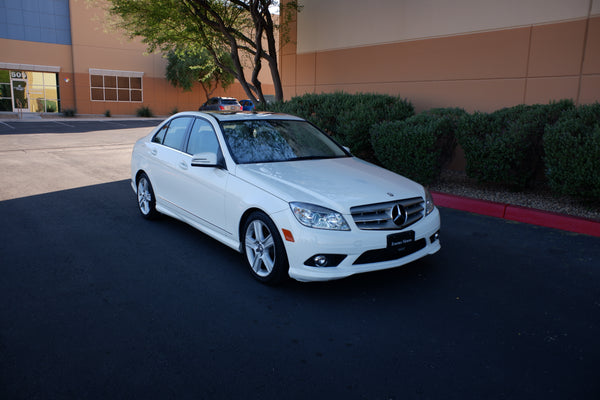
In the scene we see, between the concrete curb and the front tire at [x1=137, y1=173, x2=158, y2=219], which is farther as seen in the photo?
the front tire at [x1=137, y1=173, x2=158, y2=219]

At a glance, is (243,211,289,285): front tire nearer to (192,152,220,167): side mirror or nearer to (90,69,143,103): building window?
(192,152,220,167): side mirror

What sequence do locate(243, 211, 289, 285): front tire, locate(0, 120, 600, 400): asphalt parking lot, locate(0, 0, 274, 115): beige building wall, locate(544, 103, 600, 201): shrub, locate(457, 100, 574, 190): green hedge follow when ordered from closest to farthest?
locate(0, 120, 600, 400): asphalt parking lot < locate(243, 211, 289, 285): front tire < locate(544, 103, 600, 201): shrub < locate(457, 100, 574, 190): green hedge < locate(0, 0, 274, 115): beige building wall

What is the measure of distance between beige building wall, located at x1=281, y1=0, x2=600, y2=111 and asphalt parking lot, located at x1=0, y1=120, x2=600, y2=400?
410cm

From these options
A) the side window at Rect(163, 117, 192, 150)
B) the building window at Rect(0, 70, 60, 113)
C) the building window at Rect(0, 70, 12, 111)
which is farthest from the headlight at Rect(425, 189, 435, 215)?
the building window at Rect(0, 70, 12, 111)

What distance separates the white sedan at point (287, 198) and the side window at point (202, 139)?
0.02 meters

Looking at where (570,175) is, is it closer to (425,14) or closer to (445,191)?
(445,191)

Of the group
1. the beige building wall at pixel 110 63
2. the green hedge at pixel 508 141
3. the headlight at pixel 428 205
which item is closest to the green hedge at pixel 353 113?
the green hedge at pixel 508 141

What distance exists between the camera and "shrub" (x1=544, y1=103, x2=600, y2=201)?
6406 mm

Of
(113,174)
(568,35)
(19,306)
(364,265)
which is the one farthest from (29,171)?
(568,35)

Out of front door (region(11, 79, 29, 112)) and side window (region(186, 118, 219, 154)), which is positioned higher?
front door (region(11, 79, 29, 112))

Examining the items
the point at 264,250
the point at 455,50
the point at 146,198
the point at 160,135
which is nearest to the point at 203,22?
the point at 455,50

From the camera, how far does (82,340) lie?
3.53 m

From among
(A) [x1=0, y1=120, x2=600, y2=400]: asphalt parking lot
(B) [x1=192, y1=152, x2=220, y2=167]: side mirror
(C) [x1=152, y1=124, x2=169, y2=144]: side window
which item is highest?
(C) [x1=152, y1=124, x2=169, y2=144]: side window

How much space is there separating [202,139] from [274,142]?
34.3 inches
